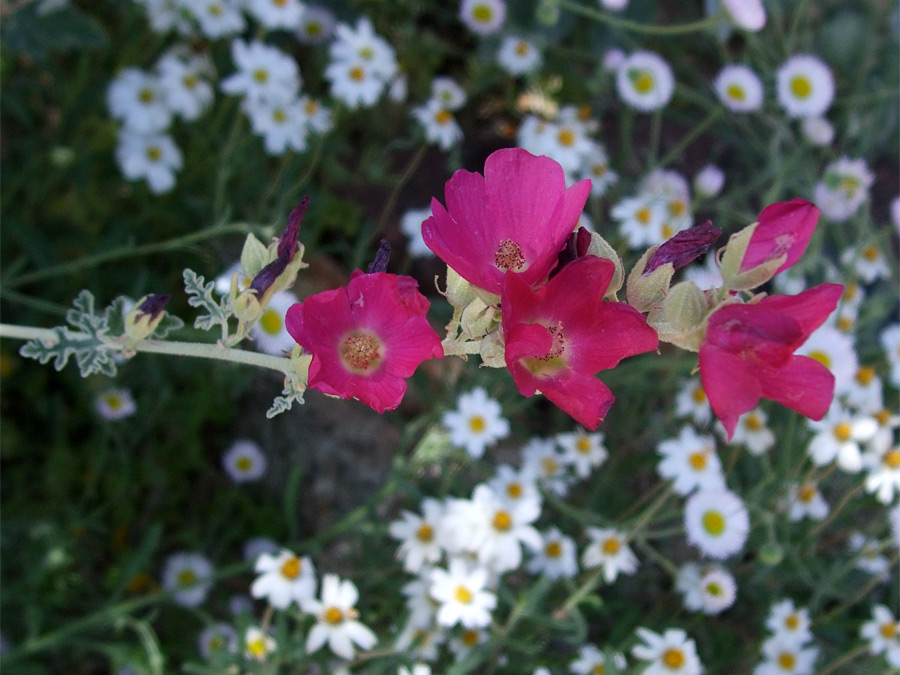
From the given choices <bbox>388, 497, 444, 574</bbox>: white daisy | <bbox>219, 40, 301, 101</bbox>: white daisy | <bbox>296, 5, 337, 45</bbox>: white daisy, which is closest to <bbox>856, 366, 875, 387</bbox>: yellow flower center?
<bbox>388, 497, 444, 574</bbox>: white daisy

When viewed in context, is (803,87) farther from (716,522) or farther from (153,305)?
(153,305)

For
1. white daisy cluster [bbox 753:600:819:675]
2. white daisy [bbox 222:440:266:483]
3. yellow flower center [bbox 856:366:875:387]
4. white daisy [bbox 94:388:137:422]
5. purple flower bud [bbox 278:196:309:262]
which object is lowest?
purple flower bud [bbox 278:196:309:262]

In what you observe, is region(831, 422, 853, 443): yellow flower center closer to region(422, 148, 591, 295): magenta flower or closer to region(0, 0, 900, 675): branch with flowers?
region(0, 0, 900, 675): branch with flowers

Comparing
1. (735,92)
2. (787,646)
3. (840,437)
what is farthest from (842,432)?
(735,92)

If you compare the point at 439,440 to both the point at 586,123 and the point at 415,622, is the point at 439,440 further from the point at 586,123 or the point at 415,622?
the point at 586,123

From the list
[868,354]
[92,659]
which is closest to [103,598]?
[92,659]

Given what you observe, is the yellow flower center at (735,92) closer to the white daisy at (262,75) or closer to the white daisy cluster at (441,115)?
the white daisy cluster at (441,115)
